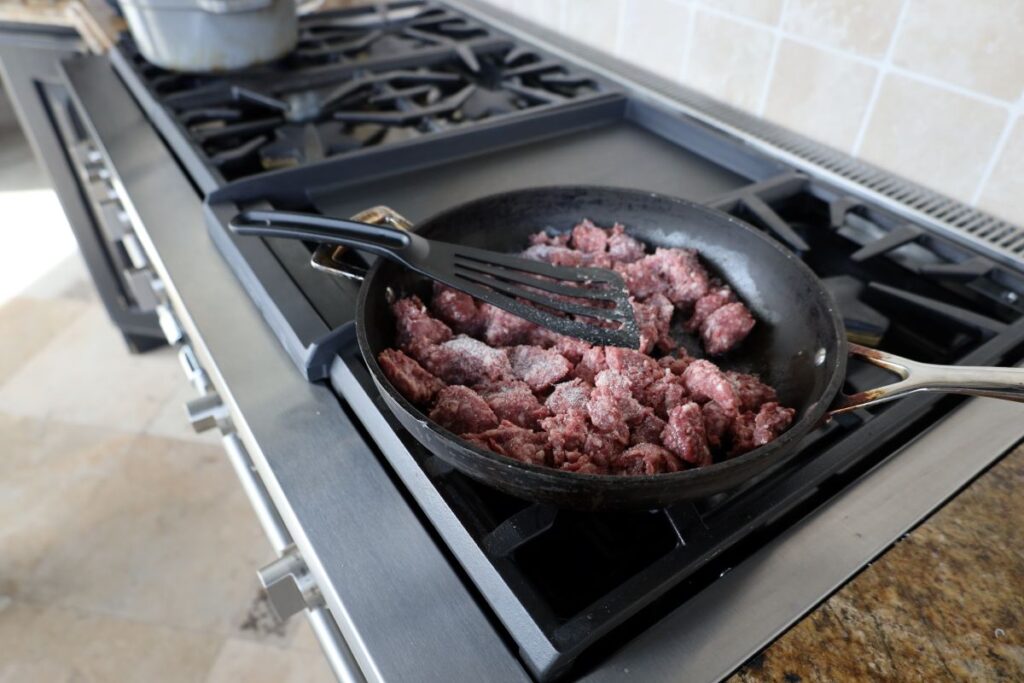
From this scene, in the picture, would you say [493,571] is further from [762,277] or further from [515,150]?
[515,150]

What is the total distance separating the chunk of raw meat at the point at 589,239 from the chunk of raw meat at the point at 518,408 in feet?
0.63

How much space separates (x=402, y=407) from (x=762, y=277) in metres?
0.35

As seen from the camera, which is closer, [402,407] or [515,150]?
[402,407]

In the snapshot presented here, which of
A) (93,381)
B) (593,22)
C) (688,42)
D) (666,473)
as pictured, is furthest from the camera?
(93,381)

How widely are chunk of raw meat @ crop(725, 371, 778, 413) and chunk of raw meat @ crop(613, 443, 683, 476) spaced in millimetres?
79

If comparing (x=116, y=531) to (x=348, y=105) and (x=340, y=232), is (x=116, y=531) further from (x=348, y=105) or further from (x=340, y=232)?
(x=340, y=232)

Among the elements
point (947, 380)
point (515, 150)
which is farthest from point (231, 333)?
point (947, 380)

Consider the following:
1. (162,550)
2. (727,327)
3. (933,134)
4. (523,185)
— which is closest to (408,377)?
(727,327)

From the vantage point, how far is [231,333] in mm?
641

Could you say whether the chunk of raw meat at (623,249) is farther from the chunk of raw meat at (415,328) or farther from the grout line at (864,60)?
the grout line at (864,60)

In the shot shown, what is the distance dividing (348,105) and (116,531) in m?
1.00

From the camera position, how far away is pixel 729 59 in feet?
3.08

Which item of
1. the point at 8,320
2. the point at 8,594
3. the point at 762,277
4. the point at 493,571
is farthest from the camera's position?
the point at 8,320

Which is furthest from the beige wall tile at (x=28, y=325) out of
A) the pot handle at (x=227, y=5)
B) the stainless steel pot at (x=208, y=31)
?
the pot handle at (x=227, y=5)
